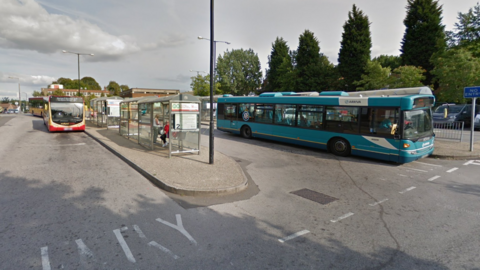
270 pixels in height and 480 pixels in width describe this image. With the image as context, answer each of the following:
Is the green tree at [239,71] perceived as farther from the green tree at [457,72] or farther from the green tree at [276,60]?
the green tree at [457,72]

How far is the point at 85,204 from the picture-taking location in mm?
5293

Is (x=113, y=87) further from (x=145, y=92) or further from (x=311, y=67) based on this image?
(x=311, y=67)

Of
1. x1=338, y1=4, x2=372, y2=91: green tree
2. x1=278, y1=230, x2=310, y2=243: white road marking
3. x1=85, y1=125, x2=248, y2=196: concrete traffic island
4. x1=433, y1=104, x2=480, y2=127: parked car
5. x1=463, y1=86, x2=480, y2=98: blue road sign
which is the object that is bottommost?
x1=278, y1=230, x2=310, y2=243: white road marking

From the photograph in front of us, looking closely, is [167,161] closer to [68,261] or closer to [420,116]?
[68,261]

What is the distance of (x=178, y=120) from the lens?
9.88m

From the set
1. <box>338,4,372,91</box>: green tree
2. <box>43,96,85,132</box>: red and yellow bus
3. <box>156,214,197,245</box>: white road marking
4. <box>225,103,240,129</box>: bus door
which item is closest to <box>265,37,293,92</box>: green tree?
<box>338,4,372,91</box>: green tree

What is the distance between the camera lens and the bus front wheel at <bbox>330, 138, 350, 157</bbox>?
10727 millimetres

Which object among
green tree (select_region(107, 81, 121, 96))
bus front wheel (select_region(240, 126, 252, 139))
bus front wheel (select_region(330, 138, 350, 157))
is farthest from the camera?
green tree (select_region(107, 81, 121, 96))

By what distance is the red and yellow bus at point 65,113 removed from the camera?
657 inches

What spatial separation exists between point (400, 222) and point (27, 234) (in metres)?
6.05

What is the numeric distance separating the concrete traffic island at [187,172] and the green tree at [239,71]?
54.5 metres

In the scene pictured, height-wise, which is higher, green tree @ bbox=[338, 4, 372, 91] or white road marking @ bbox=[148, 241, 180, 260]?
green tree @ bbox=[338, 4, 372, 91]

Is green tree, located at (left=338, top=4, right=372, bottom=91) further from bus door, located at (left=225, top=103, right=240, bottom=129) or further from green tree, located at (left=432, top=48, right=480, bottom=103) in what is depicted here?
bus door, located at (left=225, top=103, right=240, bottom=129)

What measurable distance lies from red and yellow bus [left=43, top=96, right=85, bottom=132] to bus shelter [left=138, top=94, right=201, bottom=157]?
→ 807cm
